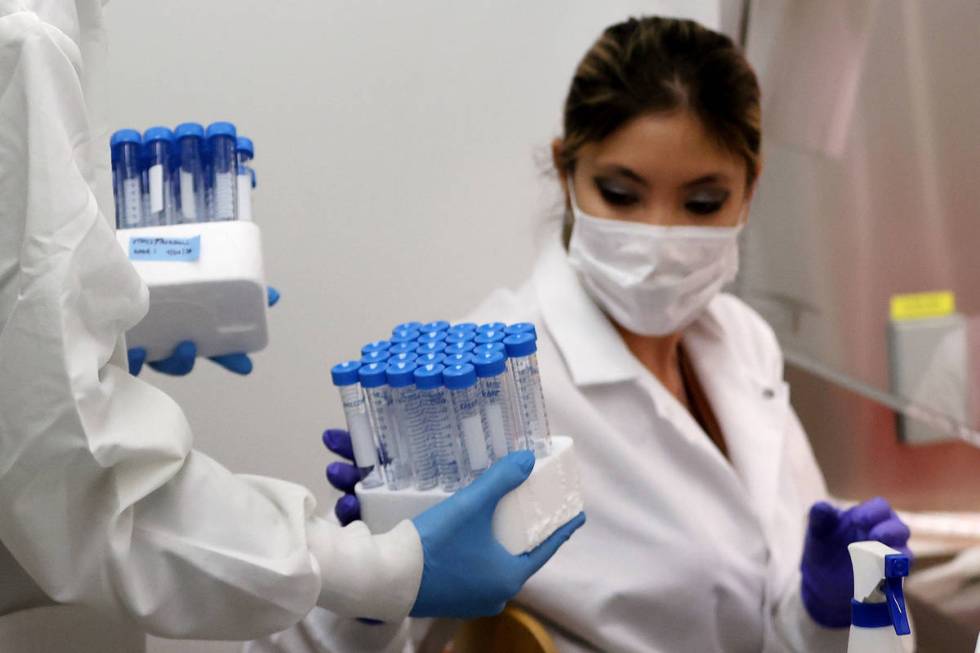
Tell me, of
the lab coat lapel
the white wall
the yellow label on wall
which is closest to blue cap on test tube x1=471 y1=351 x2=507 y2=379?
the lab coat lapel

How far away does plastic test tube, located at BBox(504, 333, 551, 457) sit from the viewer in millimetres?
1092

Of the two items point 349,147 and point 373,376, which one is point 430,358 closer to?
point 373,376

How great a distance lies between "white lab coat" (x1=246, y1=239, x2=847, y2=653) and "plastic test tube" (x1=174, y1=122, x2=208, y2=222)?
50 cm

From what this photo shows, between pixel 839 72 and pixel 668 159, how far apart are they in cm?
67

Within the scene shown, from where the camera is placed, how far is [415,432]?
3.56 feet

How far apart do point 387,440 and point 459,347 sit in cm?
13

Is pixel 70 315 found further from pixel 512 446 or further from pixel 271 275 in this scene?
pixel 271 275

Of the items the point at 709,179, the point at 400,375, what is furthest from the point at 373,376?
the point at 709,179

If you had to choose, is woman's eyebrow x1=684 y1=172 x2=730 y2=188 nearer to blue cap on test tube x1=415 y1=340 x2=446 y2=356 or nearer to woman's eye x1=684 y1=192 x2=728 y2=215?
woman's eye x1=684 y1=192 x2=728 y2=215

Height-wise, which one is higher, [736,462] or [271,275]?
[271,275]

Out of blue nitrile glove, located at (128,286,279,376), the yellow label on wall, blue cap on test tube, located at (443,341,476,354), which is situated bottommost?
the yellow label on wall

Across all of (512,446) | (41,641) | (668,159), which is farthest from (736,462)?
(41,641)

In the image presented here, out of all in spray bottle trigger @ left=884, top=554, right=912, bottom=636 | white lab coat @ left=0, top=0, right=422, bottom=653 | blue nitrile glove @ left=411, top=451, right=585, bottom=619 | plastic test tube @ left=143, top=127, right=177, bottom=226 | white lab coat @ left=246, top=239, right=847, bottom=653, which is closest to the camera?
white lab coat @ left=0, top=0, right=422, bottom=653

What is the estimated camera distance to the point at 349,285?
6.31 ft
